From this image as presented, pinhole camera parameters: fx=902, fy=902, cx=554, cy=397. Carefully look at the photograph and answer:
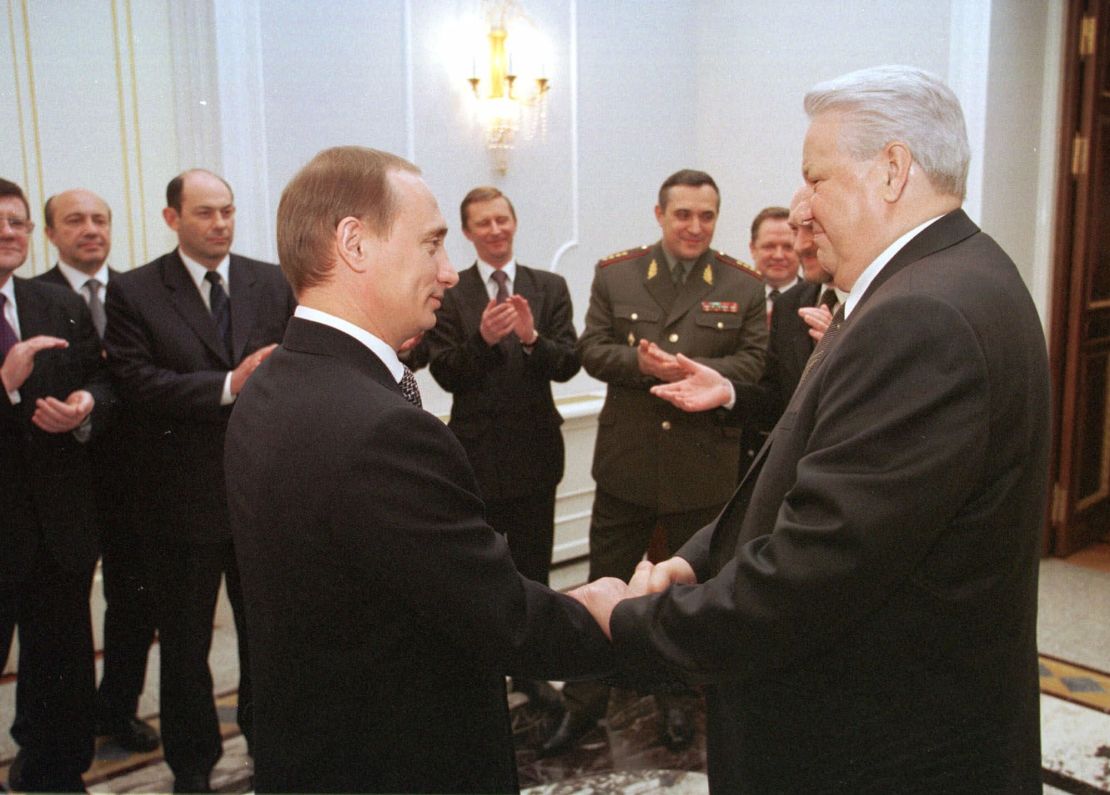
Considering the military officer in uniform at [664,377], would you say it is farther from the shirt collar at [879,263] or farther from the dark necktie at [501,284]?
the shirt collar at [879,263]

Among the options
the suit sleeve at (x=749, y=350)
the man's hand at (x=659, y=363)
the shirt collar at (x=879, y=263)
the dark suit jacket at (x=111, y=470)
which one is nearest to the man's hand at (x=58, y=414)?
the dark suit jacket at (x=111, y=470)

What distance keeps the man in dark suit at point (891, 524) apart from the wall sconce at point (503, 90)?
10.7 feet

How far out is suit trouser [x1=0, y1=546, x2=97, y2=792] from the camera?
96.5 inches

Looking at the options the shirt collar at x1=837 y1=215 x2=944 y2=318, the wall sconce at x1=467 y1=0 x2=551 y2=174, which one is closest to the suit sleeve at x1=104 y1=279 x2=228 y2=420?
the shirt collar at x1=837 y1=215 x2=944 y2=318

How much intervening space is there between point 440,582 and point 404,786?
30 centimetres

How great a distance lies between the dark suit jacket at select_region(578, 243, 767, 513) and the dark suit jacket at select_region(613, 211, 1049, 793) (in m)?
1.66

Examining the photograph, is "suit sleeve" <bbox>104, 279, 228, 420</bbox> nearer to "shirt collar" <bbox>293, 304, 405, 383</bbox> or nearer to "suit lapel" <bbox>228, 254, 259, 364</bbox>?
"suit lapel" <bbox>228, 254, 259, 364</bbox>

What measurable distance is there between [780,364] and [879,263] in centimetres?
181

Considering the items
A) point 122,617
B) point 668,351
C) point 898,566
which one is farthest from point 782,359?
point 122,617

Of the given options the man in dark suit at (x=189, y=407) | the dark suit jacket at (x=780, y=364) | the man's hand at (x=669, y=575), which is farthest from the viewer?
the dark suit jacket at (x=780, y=364)

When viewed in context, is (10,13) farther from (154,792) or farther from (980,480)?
(980,480)

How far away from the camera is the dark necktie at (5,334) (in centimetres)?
254

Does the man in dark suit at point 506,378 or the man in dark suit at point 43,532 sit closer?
the man in dark suit at point 43,532

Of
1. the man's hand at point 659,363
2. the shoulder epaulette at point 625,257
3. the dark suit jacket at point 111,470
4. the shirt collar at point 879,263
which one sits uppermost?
the shirt collar at point 879,263
